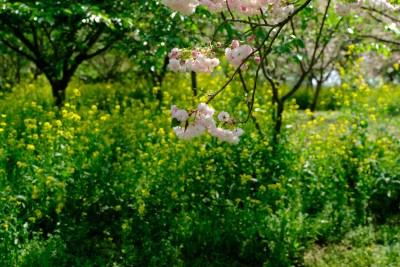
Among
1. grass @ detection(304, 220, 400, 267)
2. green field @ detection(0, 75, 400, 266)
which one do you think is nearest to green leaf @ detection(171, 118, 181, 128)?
green field @ detection(0, 75, 400, 266)

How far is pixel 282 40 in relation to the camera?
4.71 metres

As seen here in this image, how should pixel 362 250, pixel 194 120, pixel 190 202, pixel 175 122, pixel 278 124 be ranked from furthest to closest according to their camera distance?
pixel 278 124 < pixel 190 202 < pixel 362 250 < pixel 194 120 < pixel 175 122

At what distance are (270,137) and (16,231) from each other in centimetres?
273

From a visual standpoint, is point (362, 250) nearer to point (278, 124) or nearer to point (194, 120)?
point (278, 124)

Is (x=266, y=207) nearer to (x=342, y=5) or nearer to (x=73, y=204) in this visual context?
(x=73, y=204)

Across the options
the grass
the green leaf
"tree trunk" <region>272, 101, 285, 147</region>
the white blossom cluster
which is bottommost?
the grass

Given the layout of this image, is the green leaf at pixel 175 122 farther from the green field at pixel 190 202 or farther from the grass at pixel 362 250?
the grass at pixel 362 250

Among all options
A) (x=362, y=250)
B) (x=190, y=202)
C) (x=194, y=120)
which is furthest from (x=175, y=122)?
(x=362, y=250)

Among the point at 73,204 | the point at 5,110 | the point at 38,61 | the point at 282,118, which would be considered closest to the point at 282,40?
the point at 282,118

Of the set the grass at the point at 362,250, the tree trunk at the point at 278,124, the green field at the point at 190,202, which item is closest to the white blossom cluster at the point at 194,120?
the green field at the point at 190,202

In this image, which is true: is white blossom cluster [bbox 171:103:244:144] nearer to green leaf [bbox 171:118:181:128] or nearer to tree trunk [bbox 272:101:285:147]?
green leaf [bbox 171:118:181:128]

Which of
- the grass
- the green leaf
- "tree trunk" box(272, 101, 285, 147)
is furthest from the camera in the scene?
"tree trunk" box(272, 101, 285, 147)

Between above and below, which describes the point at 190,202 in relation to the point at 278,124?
below

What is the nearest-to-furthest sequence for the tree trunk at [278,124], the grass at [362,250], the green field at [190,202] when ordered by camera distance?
the green field at [190,202]
the grass at [362,250]
the tree trunk at [278,124]
